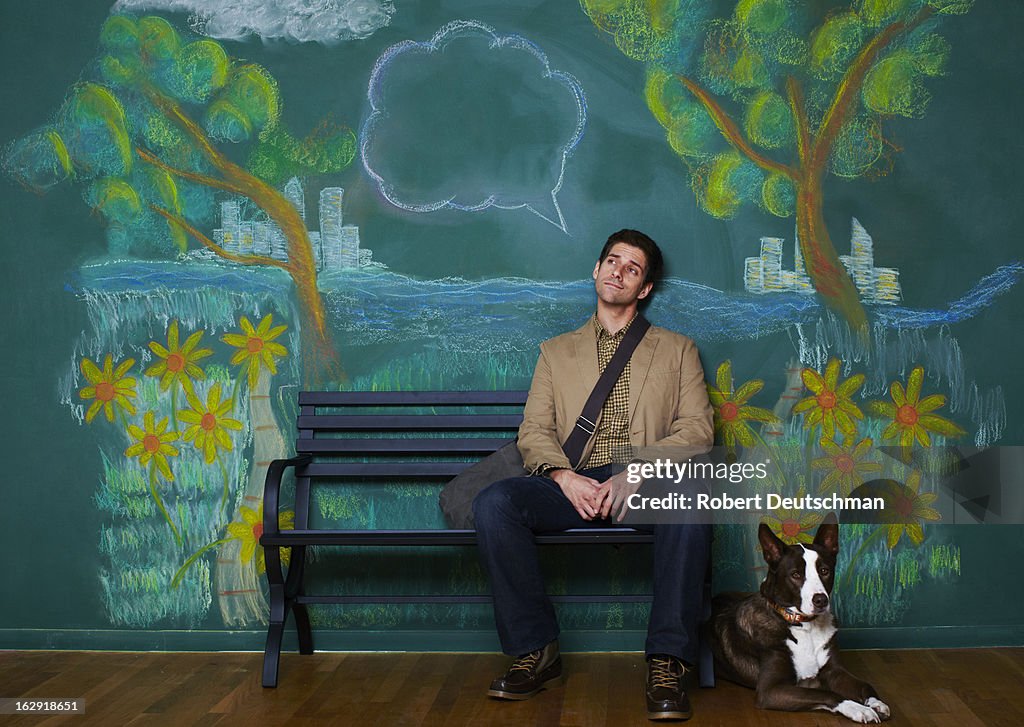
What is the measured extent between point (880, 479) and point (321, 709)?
203 centimetres

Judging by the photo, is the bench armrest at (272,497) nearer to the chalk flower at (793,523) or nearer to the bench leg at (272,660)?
the bench leg at (272,660)

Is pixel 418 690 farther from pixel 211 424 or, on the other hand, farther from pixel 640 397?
pixel 211 424

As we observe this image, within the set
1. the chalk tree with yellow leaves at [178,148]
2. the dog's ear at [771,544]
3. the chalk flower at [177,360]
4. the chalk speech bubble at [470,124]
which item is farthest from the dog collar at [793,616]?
the chalk flower at [177,360]

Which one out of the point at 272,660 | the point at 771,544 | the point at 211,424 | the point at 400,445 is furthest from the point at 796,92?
the point at 272,660

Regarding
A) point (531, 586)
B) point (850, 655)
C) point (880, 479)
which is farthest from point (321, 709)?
point (880, 479)

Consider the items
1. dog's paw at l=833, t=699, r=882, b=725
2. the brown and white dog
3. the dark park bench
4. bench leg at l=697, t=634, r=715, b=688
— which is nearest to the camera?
dog's paw at l=833, t=699, r=882, b=725

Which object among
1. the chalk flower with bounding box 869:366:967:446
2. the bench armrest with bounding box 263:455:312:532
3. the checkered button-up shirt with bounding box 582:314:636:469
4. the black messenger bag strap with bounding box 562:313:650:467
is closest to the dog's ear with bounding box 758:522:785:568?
the checkered button-up shirt with bounding box 582:314:636:469

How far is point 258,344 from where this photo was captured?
3783 millimetres

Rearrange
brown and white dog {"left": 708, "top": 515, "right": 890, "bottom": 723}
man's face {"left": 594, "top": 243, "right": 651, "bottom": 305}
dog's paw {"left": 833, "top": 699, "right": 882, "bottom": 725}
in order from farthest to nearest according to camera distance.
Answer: man's face {"left": 594, "top": 243, "right": 651, "bottom": 305} → brown and white dog {"left": 708, "top": 515, "right": 890, "bottom": 723} → dog's paw {"left": 833, "top": 699, "right": 882, "bottom": 725}

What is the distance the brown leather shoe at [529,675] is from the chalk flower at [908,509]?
1311mm

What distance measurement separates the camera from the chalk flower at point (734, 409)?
373 centimetres

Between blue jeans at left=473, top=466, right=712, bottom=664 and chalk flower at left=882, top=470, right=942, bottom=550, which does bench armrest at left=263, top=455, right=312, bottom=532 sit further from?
chalk flower at left=882, top=470, right=942, bottom=550

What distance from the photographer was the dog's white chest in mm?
3006

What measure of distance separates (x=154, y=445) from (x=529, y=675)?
1598 millimetres
